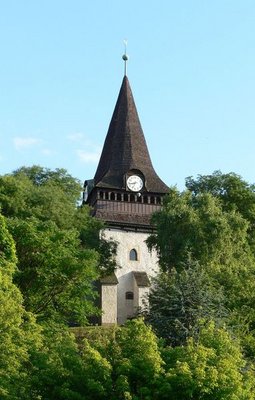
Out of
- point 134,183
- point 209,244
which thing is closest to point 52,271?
point 209,244

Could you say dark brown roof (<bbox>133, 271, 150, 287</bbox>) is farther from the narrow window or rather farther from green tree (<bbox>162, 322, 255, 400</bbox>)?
green tree (<bbox>162, 322, 255, 400</bbox>)

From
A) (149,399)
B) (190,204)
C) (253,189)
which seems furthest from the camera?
(253,189)

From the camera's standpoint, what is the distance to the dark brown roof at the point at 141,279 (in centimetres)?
6091

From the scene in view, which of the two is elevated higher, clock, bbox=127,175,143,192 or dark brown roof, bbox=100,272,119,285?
clock, bbox=127,175,143,192

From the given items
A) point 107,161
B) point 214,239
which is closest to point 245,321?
point 214,239

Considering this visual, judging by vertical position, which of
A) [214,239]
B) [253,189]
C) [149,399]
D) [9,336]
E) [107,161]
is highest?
[107,161]

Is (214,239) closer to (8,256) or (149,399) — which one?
(8,256)

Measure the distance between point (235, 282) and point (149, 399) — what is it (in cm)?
1747

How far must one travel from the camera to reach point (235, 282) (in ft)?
133

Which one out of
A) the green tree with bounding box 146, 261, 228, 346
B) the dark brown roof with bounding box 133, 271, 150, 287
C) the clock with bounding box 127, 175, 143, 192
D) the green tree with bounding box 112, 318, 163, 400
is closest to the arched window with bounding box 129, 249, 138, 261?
the dark brown roof with bounding box 133, 271, 150, 287

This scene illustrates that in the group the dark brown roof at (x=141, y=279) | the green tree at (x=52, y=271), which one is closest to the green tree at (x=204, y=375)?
the green tree at (x=52, y=271)

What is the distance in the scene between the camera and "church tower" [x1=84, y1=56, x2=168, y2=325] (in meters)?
61.1

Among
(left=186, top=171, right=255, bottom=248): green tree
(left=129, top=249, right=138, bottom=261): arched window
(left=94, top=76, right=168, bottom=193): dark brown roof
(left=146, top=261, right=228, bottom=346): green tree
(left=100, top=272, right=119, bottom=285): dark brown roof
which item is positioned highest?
(left=94, top=76, right=168, bottom=193): dark brown roof

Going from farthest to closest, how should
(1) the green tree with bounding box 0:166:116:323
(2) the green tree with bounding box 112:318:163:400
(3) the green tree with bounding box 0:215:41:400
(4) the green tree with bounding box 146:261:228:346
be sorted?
(1) the green tree with bounding box 0:166:116:323 < (4) the green tree with bounding box 146:261:228:346 < (3) the green tree with bounding box 0:215:41:400 < (2) the green tree with bounding box 112:318:163:400
